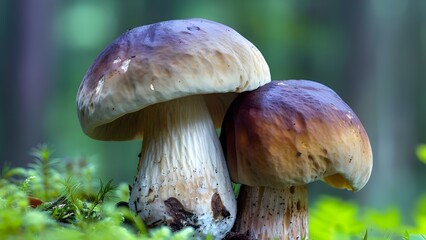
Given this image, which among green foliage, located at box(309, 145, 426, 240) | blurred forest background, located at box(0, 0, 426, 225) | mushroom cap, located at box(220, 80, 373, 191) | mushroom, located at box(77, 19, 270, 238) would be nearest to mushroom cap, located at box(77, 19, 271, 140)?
mushroom, located at box(77, 19, 270, 238)

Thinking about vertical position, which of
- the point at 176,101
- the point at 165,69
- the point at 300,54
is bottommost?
the point at 300,54

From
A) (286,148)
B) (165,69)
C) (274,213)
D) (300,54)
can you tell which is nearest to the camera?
(165,69)

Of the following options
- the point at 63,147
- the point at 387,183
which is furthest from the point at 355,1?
the point at 63,147

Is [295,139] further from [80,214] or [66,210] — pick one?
[66,210]

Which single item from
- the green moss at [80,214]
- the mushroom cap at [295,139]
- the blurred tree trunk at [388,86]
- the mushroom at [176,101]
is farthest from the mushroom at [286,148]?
the blurred tree trunk at [388,86]

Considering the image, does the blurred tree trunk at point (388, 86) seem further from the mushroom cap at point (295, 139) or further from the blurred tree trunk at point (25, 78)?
the mushroom cap at point (295, 139)

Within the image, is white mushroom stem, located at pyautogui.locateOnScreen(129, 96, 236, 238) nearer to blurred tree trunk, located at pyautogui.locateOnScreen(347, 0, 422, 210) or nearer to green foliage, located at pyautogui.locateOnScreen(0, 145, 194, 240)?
green foliage, located at pyautogui.locateOnScreen(0, 145, 194, 240)

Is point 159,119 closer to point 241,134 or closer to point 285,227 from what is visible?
point 241,134

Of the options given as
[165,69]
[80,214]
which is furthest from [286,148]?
[80,214]
